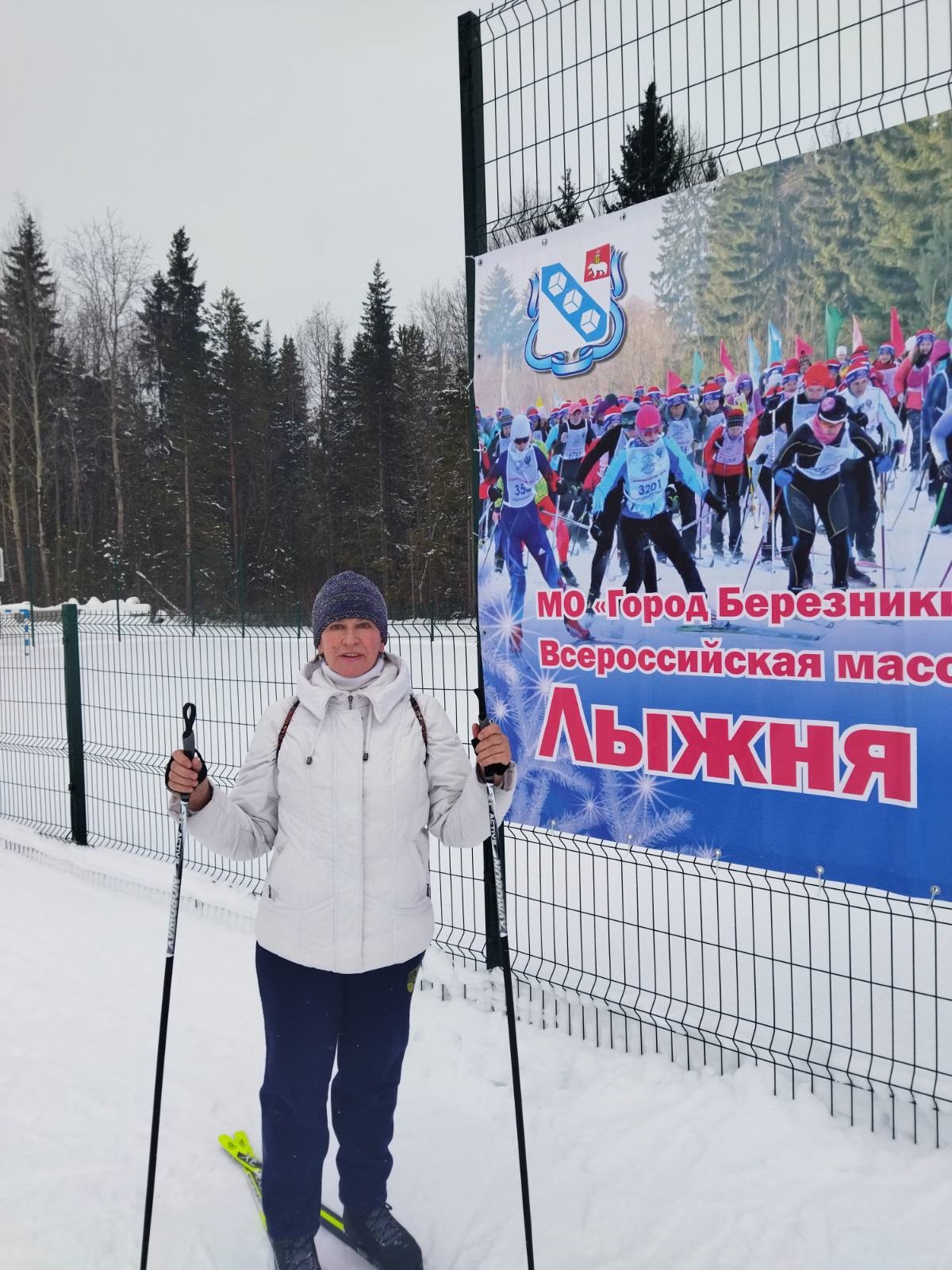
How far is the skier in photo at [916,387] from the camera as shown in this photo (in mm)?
2676

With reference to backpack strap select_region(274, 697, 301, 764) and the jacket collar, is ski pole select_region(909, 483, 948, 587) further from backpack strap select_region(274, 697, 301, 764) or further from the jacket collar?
backpack strap select_region(274, 697, 301, 764)

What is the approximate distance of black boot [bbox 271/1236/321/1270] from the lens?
92.1 inches

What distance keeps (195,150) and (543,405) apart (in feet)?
190

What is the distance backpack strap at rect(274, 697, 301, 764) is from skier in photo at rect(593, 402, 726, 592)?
1464 mm

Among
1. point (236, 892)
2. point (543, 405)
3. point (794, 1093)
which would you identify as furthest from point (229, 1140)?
point (543, 405)


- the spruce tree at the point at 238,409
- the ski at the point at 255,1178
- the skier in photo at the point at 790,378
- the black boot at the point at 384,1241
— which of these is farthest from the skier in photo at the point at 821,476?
the spruce tree at the point at 238,409

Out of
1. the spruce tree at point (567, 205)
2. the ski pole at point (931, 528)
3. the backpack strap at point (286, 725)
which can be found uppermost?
the spruce tree at point (567, 205)

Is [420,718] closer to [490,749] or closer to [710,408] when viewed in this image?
[490,749]

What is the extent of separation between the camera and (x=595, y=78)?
11.3ft

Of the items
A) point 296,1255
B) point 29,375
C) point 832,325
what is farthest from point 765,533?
point 29,375

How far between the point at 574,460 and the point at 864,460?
1105 millimetres

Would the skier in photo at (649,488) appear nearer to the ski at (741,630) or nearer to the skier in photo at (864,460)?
the ski at (741,630)

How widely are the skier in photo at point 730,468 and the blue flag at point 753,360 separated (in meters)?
0.12

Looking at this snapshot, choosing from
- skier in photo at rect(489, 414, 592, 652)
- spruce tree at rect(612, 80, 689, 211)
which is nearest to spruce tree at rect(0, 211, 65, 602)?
skier in photo at rect(489, 414, 592, 652)
